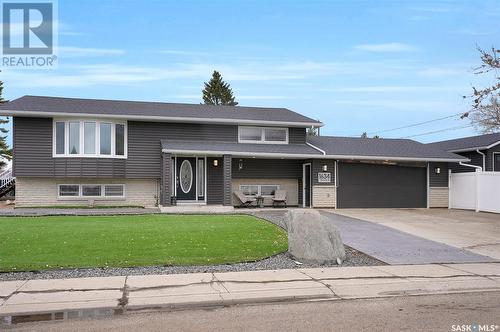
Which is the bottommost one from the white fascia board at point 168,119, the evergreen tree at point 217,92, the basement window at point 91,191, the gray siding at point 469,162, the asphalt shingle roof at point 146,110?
the basement window at point 91,191

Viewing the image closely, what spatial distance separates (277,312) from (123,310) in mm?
2189

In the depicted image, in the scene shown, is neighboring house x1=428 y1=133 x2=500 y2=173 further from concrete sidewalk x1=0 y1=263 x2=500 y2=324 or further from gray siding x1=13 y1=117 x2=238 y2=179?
concrete sidewalk x1=0 y1=263 x2=500 y2=324

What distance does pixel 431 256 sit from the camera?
11.6 meters

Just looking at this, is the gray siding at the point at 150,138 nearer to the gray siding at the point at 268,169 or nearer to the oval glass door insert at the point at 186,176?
the oval glass door insert at the point at 186,176

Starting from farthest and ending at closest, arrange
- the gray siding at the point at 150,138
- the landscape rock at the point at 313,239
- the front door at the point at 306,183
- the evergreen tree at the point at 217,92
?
the evergreen tree at the point at 217,92
the front door at the point at 306,183
the gray siding at the point at 150,138
the landscape rock at the point at 313,239

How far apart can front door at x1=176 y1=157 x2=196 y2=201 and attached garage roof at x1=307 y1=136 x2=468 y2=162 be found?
661cm

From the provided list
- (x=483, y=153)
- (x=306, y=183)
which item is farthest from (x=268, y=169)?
(x=483, y=153)

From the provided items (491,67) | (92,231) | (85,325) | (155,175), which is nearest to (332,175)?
(155,175)

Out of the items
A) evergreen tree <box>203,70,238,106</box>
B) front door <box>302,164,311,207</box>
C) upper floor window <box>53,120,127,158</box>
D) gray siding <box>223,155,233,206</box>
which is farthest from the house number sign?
evergreen tree <box>203,70,238,106</box>

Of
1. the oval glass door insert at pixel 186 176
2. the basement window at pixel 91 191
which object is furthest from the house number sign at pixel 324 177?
the basement window at pixel 91 191

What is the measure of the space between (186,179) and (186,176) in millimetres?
148

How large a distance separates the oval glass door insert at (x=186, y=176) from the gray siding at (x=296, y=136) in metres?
5.43

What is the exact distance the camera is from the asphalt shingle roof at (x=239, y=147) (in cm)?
2211

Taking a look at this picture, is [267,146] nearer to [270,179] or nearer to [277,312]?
[270,179]
